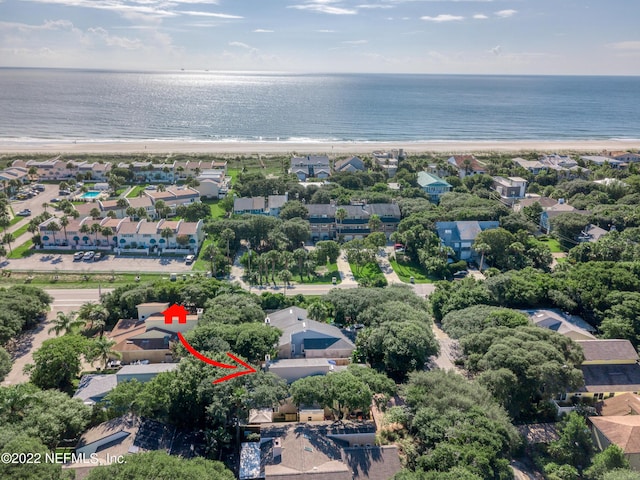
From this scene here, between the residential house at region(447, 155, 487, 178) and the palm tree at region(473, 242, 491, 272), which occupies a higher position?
the residential house at region(447, 155, 487, 178)

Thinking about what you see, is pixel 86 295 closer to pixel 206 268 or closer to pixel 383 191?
pixel 206 268

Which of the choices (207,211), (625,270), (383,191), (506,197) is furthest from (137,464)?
(506,197)

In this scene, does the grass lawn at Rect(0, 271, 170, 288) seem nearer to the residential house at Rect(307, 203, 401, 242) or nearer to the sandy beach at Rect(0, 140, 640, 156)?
the residential house at Rect(307, 203, 401, 242)

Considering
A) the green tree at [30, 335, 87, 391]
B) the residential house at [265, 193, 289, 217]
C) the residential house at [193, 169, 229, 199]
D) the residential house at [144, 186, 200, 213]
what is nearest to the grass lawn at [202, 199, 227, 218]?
the residential house at [193, 169, 229, 199]

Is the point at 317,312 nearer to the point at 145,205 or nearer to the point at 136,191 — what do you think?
the point at 145,205

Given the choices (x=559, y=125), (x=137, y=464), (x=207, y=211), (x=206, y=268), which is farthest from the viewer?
(x=559, y=125)

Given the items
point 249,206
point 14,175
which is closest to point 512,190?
point 249,206
